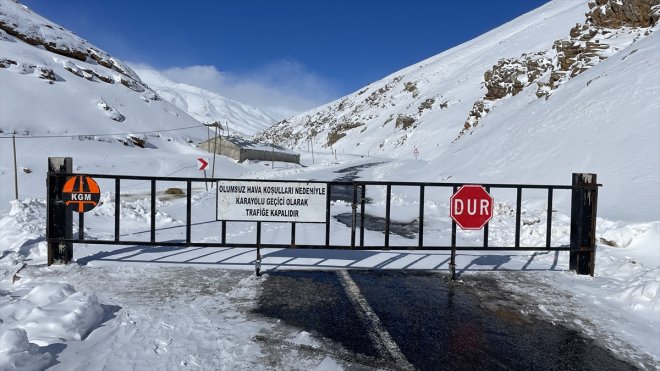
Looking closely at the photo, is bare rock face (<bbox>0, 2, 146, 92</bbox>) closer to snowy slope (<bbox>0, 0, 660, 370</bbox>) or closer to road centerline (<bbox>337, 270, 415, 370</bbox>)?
snowy slope (<bbox>0, 0, 660, 370</bbox>)

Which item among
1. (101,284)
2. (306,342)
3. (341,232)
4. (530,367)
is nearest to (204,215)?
(341,232)

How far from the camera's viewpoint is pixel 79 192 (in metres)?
6.99

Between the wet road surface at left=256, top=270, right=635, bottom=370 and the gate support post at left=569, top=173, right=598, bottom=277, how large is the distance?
5.87ft

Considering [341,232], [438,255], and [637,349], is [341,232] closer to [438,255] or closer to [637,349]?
[438,255]

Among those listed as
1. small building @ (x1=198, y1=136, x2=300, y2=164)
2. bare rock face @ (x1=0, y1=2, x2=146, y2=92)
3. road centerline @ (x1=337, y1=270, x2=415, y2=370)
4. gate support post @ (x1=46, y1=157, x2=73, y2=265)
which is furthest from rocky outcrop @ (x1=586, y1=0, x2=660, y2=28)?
bare rock face @ (x1=0, y1=2, x2=146, y2=92)

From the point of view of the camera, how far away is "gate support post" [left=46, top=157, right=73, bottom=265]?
6.89 metres

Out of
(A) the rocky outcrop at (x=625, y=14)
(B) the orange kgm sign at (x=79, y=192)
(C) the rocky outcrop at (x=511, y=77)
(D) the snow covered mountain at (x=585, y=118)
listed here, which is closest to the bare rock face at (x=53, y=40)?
(C) the rocky outcrop at (x=511, y=77)

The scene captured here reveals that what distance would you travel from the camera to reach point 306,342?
4.39m

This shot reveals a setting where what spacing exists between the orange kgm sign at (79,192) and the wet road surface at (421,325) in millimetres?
3200

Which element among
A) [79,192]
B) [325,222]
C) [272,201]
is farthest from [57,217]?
[325,222]

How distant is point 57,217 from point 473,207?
22.2 feet

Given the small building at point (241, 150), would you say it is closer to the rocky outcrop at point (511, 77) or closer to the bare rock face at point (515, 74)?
the rocky outcrop at point (511, 77)

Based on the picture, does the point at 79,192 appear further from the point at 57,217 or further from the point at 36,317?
the point at 36,317

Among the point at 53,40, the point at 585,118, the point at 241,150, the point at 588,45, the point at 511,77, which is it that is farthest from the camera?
the point at 53,40
